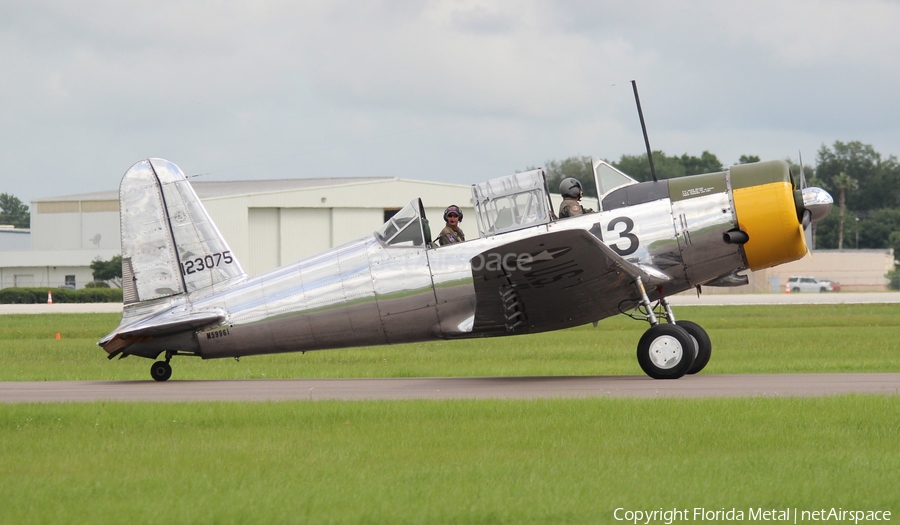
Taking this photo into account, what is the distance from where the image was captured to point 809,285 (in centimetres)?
8038

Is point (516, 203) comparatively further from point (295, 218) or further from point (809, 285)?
point (809, 285)

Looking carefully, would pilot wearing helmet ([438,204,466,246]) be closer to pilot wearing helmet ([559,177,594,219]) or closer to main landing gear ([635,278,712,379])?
→ pilot wearing helmet ([559,177,594,219])

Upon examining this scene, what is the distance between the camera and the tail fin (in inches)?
598

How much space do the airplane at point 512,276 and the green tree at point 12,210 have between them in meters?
161

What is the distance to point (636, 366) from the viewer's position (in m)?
17.5

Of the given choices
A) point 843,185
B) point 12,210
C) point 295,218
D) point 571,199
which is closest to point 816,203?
point 571,199

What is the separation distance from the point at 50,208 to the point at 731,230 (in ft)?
312

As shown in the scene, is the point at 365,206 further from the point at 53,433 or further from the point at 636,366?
the point at 53,433

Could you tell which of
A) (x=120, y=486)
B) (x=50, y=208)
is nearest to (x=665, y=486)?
(x=120, y=486)

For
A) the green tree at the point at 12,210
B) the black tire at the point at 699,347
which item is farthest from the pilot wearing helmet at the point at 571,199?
the green tree at the point at 12,210

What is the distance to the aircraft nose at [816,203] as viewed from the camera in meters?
13.7

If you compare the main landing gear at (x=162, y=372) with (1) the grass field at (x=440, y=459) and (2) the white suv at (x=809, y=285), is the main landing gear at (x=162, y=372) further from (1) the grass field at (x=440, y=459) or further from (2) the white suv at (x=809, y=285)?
(2) the white suv at (x=809, y=285)

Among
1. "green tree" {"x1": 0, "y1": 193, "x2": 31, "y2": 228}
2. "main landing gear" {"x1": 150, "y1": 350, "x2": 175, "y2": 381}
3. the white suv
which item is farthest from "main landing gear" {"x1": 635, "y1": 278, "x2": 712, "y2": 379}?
"green tree" {"x1": 0, "y1": 193, "x2": 31, "y2": 228}

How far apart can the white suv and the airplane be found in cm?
6843
